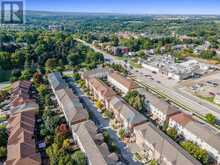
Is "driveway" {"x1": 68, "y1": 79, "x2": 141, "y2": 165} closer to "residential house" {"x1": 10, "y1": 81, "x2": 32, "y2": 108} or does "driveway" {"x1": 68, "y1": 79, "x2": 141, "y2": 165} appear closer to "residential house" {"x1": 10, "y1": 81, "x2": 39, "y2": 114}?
"residential house" {"x1": 10, "y1": 81, "x2": 39, "y2": 114}

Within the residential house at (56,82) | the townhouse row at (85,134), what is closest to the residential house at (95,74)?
the residential house at (56,82)

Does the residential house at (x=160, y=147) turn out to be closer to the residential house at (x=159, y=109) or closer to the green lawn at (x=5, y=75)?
the residential house at (x=159, y=109)

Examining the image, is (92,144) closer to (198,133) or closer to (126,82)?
(198,133)

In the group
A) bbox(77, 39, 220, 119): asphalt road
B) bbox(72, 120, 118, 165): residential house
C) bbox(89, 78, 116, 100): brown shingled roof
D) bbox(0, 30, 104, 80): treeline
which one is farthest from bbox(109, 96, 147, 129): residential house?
bbox(0, 30, 104, 80): treeline

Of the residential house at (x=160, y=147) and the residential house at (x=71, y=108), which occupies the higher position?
the residential house at (x=71, y=108)

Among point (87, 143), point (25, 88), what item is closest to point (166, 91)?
point (87, 143)

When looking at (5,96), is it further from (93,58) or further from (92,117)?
(93,58)

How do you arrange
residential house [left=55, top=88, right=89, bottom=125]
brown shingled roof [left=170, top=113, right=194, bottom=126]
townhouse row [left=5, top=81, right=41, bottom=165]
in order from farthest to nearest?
1. residential house [left=55, top=88, right=89, bottom=125]
2. brown shingled roof [left=170, top=113, right=194, bottom=126]
3. townhouse row [left=5, top=81, right=41, bottom=165]
